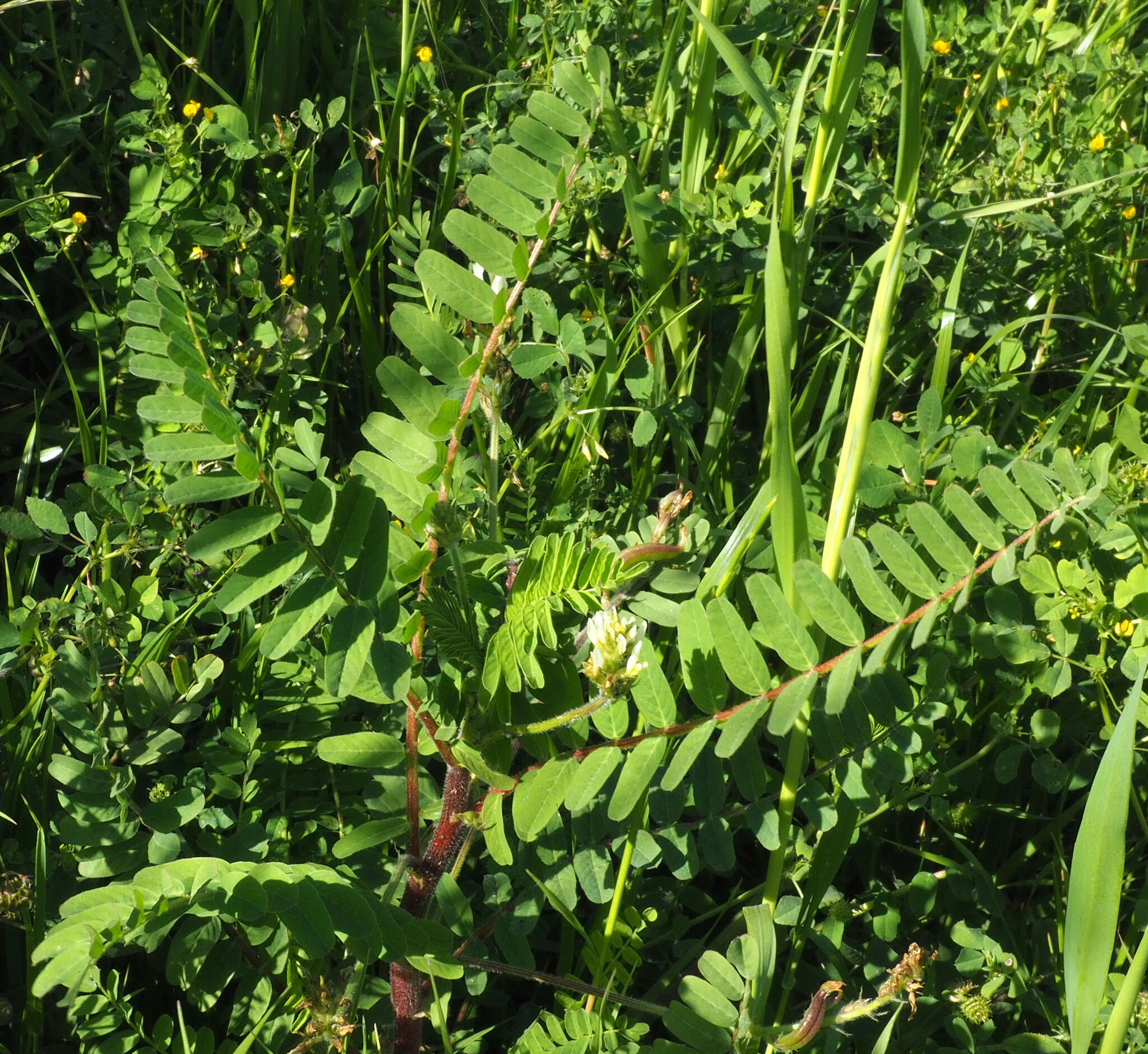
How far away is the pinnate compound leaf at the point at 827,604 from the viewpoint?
150 cm

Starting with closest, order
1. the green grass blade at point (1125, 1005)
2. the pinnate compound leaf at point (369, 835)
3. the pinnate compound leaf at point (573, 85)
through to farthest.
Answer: the green grass blade at point (1125, 1005), the pinnate compound leaf at point (369, 835), the pinnate compound leaf at point (573, 85)

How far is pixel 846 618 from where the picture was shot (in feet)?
4.91

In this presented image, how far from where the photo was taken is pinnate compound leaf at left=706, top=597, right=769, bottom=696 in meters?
1.49

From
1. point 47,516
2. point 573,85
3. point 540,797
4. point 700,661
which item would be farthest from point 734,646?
point 47,516

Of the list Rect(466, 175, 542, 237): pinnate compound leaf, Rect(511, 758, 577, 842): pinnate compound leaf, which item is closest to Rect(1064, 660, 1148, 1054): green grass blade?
Rect(511, 758, 577, 842): pinnate compound leaf

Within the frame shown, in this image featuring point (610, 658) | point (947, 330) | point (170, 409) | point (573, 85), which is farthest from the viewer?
point (947, 330)

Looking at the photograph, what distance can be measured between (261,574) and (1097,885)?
41.9 inches

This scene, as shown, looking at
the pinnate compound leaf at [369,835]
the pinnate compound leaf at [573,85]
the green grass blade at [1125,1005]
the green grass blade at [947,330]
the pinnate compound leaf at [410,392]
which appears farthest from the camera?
the green grass blade at [947,330]

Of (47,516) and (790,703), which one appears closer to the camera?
(790,703)

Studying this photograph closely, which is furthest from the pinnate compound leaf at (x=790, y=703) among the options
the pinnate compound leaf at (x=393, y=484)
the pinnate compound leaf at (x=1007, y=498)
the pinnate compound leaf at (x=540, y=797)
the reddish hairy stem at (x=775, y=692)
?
the pinnate compound leaf at (x=393, y=484)

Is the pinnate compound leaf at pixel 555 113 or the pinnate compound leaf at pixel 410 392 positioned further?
the pinnate compound leaf at pixel 555 113

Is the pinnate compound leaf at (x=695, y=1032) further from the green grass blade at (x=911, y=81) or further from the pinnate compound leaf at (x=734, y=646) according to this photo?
the green grass blade at (x=911, y=81)

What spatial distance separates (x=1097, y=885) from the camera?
1384 millimetres

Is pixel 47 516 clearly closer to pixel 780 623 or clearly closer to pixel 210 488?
pixel 210 488
